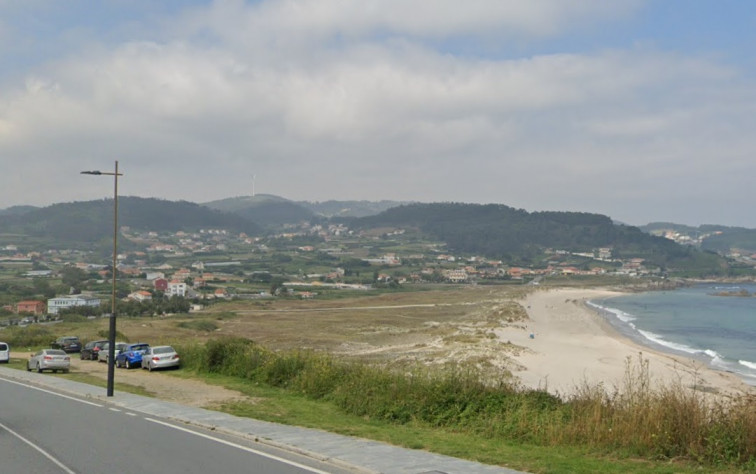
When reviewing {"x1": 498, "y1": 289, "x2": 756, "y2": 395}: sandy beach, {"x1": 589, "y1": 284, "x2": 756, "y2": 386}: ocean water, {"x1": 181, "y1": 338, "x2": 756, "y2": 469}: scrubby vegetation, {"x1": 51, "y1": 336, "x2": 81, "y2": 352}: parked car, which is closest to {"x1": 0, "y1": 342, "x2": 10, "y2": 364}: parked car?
{"x1": 51, "y1": 336, "x2": 81, "y2": 352}: parked car

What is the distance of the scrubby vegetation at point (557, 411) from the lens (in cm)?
938

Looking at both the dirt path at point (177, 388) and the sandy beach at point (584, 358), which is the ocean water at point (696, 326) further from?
the dirt path at point (177, 388)

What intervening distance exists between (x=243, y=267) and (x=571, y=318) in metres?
111

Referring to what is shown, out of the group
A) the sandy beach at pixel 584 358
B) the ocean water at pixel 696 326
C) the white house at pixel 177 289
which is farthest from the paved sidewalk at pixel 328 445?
the white house at pixel 177 289

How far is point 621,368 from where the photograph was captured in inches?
1619

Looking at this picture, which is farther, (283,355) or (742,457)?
(283,355)

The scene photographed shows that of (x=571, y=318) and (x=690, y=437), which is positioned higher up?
(x=690, y=437)

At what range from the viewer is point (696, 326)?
71688 millimetres

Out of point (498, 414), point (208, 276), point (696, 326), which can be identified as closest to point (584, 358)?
point (696, 326)

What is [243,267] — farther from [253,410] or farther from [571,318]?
[253,410]

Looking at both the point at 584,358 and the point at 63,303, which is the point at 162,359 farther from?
the point at 63,303

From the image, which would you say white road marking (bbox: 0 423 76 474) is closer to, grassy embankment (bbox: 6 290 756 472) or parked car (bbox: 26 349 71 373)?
grassy embankment (bbox: 6 290 756 472)

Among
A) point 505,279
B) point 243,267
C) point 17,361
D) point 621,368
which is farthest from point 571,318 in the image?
point 243,267

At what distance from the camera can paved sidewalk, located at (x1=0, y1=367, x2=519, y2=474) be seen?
9.35m
